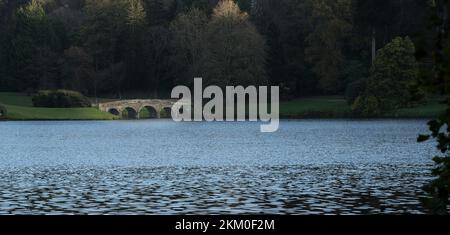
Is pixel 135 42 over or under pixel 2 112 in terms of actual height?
over

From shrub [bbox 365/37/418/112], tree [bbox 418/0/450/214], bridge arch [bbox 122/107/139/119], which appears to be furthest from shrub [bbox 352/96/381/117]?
tree [bbox 418/0/450/214]

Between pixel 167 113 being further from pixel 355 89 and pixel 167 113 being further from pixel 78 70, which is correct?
pixel 355 89

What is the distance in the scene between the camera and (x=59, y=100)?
13738 cm

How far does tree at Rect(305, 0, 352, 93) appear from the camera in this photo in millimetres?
132750

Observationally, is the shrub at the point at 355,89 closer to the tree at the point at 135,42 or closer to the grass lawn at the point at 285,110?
the grass lawn at the point at 285,110

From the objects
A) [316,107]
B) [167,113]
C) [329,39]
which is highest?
[329,39]

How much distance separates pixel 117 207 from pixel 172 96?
123 metres

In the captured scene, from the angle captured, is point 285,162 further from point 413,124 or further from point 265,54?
point 265,54

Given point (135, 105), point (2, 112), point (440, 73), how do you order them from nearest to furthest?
point (440, 73), point (2, 112), point (135, 105)

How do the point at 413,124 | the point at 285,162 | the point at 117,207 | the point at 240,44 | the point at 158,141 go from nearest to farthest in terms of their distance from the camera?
the point at 117,207
the point at 285,162
the point at 158,141
the point at 413,124
the point at 240,44

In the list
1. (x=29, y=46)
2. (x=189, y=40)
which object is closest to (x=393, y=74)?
(x=189, y=40)

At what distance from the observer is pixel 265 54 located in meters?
134

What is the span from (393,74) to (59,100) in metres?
54.1
